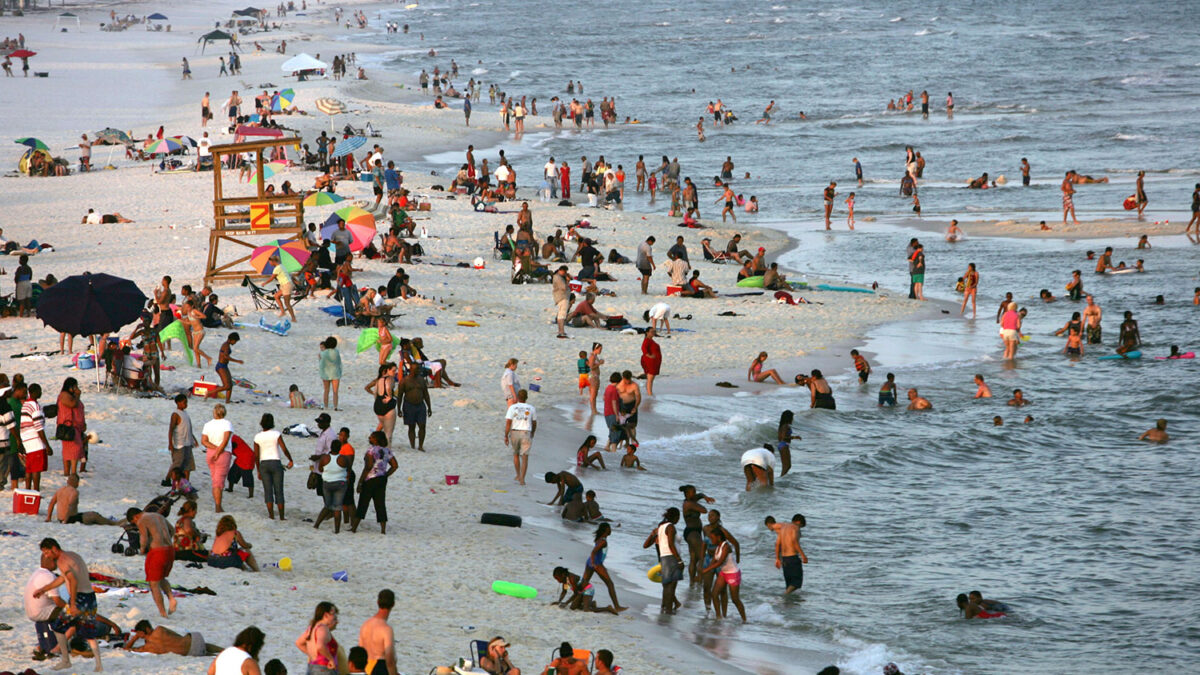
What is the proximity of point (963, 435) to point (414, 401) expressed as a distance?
912 centimetres

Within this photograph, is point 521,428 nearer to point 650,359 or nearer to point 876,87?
point 650,359

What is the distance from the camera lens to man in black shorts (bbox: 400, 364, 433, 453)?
16562 mm

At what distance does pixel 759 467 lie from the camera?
647 inches

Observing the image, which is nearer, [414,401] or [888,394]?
[414,401]

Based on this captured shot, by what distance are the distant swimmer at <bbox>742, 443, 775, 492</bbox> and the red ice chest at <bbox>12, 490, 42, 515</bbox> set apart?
875cm

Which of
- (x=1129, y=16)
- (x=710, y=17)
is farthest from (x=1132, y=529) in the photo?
(x=710, y=17)

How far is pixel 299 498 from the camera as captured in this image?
14.8m

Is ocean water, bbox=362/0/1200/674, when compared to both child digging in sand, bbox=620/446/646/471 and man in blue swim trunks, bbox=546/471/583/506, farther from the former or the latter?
man in blue swim trunks, bbox=546/471/583/506

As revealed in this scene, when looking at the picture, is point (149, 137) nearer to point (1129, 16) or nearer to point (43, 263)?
point (43, 263)

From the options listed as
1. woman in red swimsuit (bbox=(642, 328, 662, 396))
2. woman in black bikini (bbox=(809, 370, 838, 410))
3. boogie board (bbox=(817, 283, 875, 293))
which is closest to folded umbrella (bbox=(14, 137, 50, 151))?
boogie board (bbox=(817, 283, 875, 293))

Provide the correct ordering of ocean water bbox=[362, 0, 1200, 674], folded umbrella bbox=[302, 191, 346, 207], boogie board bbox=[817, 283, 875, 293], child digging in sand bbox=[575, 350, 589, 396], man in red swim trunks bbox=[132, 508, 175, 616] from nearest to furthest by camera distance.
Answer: man in red swim trunks bbox=[132, 508, 175, 616], ocean water bbox=[362, 0, 1200, 674], child digging in sand bbox=[575, 350, 589, 396], folded umbrella bbox=[302, 191, 346, 207], boogie board bbox=[817, 283, 875, 293]

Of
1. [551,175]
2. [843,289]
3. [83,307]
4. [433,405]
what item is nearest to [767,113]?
[551,175]

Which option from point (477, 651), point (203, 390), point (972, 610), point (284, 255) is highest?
point (284, 255)

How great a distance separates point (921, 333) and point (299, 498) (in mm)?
15262
